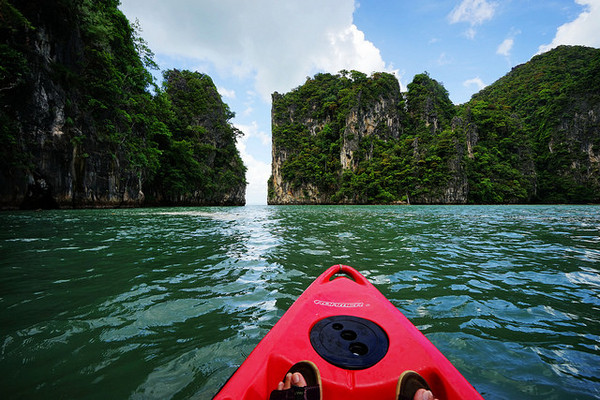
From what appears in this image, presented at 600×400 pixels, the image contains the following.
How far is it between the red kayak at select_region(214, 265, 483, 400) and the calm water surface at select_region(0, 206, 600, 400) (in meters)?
0.39

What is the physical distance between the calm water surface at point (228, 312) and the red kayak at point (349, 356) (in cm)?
39

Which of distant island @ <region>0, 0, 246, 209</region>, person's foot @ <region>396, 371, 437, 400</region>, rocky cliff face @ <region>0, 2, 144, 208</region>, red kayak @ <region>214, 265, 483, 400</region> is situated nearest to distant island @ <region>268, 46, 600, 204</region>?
distant island @ <region>0, 0, 246, 209</region>

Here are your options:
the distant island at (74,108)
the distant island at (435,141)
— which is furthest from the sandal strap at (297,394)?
the distant island at (435,141)

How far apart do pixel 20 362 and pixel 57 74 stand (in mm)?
21735

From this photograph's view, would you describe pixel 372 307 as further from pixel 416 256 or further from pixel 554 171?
pixel 554 171

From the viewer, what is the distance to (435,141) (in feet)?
163

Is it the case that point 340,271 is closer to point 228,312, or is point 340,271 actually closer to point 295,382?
point 228,312

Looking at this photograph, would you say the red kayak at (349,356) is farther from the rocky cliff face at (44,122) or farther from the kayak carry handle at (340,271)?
the rocky cliff face at (44,122)

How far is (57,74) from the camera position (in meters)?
15.0

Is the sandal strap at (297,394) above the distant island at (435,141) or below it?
below

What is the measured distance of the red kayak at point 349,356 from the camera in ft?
4.18

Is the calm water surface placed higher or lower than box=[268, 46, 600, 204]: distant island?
lower

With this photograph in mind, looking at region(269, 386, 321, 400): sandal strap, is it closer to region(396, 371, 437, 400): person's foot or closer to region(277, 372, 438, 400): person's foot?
region(277, 372, 438, 400): person's foot

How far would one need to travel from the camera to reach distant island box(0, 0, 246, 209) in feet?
42.2
